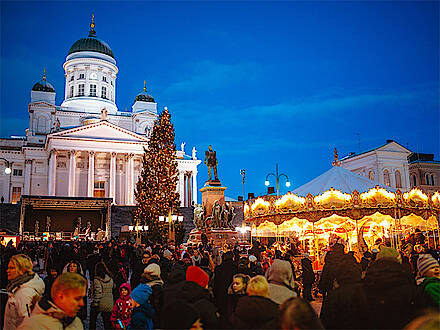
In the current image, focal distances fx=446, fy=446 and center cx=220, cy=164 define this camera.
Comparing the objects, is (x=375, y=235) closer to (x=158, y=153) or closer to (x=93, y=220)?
(x=158, y=153)

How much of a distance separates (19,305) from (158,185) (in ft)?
104

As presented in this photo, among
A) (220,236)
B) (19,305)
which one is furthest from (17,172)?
(19,305)

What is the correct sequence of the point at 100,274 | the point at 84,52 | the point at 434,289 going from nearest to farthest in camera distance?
1. the point at 434,289
2. the point at 100,274
3. the point at 84,52

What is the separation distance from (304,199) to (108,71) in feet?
216

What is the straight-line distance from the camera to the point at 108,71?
254 feet

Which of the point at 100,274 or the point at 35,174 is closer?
the point at 100,274

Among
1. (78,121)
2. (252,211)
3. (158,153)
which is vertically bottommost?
(252,211)

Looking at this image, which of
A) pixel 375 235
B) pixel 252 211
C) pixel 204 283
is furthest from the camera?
pixel 375 235

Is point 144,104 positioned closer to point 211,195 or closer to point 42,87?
point 42,87

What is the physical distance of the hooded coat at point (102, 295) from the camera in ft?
26.4

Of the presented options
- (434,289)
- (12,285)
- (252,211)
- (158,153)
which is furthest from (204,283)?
(158,153)

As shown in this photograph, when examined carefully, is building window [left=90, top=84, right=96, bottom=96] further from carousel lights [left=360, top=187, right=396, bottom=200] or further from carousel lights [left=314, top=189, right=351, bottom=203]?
carousel lights [left=360, top=187, right=396, bottom=200]

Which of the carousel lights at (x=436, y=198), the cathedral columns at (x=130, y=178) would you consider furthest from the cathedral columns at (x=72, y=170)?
the carousel lights at (x=436, y=198)

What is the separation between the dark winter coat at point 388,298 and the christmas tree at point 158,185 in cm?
2915
